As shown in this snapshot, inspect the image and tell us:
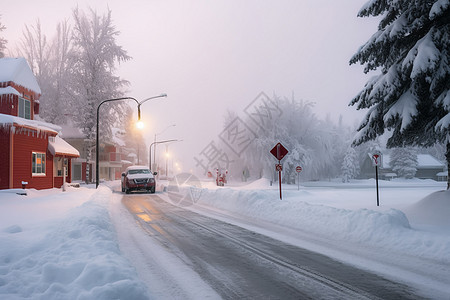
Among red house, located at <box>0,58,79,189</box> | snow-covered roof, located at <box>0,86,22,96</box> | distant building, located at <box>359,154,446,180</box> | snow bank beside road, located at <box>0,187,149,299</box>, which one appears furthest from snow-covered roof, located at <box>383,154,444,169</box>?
snow bank beside road, located at <box>0,187,149,299</box>

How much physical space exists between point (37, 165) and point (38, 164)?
0.14 meters

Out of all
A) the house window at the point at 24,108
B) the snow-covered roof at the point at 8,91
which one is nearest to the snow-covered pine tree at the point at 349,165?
the house window at the point at 24,108

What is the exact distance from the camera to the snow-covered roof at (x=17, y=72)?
76.2 feet

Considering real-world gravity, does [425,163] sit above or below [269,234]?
above

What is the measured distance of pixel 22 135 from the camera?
22453 millimetres

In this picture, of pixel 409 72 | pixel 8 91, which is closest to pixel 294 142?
pixel 8 91

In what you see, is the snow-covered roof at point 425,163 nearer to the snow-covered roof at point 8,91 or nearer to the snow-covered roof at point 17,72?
the snow-covered roof at point 17,72

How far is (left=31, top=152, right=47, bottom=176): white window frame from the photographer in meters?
24.3

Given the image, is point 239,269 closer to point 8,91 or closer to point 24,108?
point 8,91

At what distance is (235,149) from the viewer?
52.9 m

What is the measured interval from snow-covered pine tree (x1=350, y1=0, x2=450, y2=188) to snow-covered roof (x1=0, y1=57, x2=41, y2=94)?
21926 millimetres

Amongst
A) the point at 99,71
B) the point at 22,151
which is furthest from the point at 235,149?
the point at 22,151

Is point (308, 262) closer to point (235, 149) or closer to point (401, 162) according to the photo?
point (235, 149)

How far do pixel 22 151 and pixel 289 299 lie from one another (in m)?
22.8
